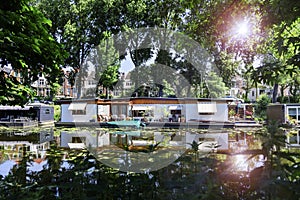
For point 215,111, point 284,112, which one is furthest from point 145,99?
point 284,112

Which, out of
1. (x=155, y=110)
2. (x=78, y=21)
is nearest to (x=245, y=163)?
(x=155, y=110)

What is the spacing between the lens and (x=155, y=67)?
29.4 m

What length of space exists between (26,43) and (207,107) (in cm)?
2001

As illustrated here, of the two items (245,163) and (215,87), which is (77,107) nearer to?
(215,87)

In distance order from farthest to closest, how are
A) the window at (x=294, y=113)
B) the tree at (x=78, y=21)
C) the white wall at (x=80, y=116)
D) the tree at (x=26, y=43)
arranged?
the tree at (x=78, y=21)
the white wall at (x=80, y=116)
the window at (x=294, y=113)
the tree at (x=26, y=43)

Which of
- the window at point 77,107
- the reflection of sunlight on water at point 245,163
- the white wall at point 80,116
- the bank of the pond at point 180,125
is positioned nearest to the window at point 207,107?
the bank of the pond at point 180,125

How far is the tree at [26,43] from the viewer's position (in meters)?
2.85

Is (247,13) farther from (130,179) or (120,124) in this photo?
(120,124)

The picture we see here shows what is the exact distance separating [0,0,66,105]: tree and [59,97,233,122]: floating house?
18641mm

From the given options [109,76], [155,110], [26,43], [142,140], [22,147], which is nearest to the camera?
[26,43]

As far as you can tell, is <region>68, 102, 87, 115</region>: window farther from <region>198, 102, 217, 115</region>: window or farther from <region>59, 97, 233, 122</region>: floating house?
<region>198, 102, 217, 115</region>: window

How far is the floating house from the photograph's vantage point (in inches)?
877

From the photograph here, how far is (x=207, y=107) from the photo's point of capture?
2209 centimetres

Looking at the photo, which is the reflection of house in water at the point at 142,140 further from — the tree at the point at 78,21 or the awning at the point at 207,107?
→ the tree at the point at 78,21
